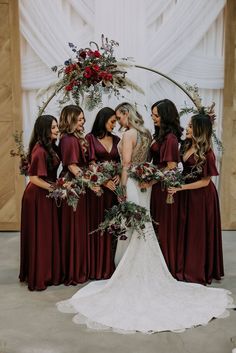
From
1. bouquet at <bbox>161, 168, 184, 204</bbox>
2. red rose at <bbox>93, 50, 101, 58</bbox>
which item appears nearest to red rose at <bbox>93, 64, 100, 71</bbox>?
red rose at <bbox>93, 50, 101, 58</bbox>

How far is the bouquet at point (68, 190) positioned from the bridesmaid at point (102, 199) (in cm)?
39

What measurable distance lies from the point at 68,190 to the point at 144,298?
1.08 m

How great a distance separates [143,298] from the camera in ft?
12.4

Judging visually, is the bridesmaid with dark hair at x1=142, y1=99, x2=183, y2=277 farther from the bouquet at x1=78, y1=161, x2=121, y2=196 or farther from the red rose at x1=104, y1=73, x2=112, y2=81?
the red rose at x1=104, y1=73, x2=112, y2=81

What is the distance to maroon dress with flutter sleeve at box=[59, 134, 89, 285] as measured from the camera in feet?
13.7

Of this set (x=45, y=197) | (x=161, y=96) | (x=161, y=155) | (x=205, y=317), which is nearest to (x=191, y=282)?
(x=205, y=317)

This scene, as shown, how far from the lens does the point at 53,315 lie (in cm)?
364

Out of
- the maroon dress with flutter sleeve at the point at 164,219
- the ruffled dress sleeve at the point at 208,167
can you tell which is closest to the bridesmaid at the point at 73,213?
the maroon dress with flutter sleeve at the point at 164,219

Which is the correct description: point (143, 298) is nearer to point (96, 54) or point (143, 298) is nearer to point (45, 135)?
point (45, 135)

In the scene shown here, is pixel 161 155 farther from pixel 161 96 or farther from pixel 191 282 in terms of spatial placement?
pixel 161 96

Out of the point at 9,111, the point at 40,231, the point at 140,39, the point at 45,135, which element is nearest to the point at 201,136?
the point at 45,135

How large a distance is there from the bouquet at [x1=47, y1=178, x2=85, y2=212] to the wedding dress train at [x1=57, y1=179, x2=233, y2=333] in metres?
0.47

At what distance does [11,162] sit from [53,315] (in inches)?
108

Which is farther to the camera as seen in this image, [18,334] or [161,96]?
[161,96]
